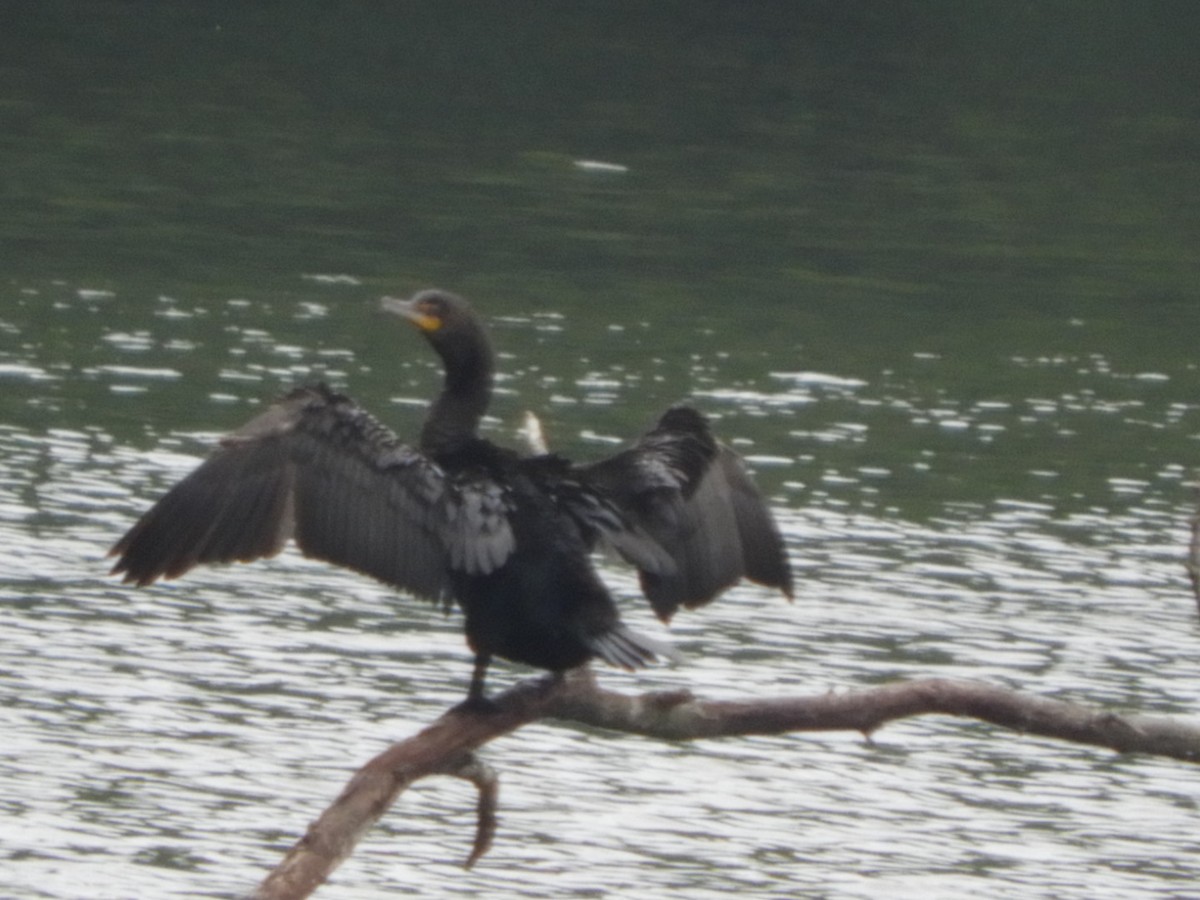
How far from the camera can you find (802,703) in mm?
6660

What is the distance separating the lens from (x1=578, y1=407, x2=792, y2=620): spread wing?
7.67 metres

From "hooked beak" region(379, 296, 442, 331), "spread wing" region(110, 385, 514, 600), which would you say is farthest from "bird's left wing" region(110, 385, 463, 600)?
"hooked beak" region(379, 296, 442, 331)

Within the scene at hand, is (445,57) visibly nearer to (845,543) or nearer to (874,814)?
(845,543)

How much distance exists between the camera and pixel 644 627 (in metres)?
14.8

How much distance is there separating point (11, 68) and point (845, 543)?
19929mm

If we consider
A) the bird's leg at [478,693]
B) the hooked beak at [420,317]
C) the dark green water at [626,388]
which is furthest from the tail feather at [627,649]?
the dark green water at [626,388]

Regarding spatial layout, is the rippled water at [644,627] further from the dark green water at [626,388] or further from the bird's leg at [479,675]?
the bird's leg at [479,675]

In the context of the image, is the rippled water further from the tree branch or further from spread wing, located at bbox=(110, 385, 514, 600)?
the tree branch

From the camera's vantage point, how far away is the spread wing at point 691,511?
25.2 feet

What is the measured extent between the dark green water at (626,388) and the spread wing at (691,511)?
135 cm

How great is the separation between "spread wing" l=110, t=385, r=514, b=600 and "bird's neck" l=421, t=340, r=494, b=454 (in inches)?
16.6

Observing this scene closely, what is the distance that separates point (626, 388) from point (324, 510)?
1210 cm

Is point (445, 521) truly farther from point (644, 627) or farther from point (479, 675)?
point (644, 627)

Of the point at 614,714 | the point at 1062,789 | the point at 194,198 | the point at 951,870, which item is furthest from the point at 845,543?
the point at 194,198
